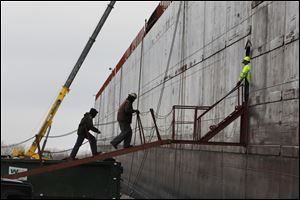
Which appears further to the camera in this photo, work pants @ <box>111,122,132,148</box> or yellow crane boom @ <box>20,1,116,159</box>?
yellow crane boom @ <box>20,1,116,159</box>

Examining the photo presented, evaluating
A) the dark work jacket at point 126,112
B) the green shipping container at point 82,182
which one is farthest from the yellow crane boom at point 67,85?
the dark work jacket at point 126,112

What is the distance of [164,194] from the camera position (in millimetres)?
18969

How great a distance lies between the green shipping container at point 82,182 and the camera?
13.8 meters

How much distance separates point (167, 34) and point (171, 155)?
19.8 ft

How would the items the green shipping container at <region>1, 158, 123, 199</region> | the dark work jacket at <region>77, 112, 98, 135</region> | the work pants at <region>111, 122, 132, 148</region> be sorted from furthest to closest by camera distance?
Result: the dark work jacket at <region>77, 112, 98, 135</region> → the work pants at <region>111, 122, 132, 148</region> → the green shipping container at <region>1, 158, 123, 199</region>

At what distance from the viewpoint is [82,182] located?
1411 cm

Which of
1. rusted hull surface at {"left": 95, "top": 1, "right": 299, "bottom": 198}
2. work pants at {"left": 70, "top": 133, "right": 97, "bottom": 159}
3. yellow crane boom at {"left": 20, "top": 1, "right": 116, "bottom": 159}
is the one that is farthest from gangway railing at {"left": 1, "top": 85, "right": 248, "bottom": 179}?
yellow crane boom at {"left": 20, "top": 1, "right": 116, "bottom": 159}

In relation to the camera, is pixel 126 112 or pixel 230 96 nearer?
pixel 230 96

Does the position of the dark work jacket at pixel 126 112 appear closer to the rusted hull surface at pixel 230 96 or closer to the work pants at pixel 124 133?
the work pants at pixel 124 133

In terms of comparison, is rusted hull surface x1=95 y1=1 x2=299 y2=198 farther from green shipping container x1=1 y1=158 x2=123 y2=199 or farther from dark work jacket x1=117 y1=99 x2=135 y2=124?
green shipping container x1=1 y1=158 x2=123 y2=199

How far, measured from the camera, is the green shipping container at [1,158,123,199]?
13.8m

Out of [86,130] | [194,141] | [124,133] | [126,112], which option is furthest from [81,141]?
[194,141]

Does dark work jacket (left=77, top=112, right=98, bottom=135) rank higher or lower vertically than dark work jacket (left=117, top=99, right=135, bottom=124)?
lower

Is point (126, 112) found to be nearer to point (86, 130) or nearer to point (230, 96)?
point (86, 130)
